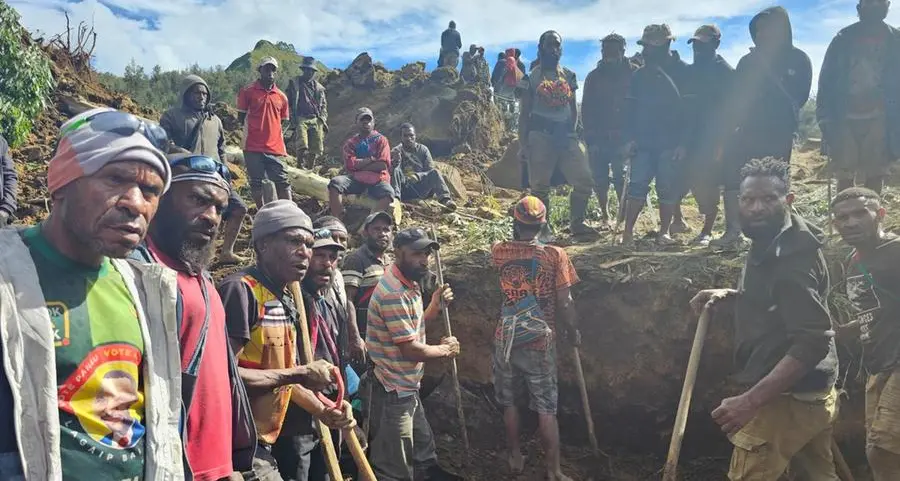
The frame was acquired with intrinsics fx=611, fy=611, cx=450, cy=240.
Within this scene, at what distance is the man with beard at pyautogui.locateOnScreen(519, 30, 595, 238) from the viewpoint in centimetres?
706

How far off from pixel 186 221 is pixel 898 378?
396 centimetres

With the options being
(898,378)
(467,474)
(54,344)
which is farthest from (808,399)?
(54,344)

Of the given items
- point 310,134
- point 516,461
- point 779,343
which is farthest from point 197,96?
point 779,343

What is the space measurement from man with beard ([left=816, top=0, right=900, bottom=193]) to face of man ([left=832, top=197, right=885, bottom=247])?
259 centimetres

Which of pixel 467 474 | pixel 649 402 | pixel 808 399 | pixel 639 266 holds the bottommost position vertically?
pixel 467 474

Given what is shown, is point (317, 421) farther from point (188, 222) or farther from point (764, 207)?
point (764, 207)

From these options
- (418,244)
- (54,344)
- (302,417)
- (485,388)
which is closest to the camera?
(54,344)

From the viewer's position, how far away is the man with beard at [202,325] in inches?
86.3

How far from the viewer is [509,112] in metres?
17.5

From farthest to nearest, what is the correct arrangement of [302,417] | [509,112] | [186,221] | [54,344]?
[509,112] → [302,417] → [186,221] → [54,344]

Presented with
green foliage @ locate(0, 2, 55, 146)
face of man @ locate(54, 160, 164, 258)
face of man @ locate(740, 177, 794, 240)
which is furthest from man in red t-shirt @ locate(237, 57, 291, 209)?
face of man @ locate(54, 160, 164, 258)

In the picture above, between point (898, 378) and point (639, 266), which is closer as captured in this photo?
point (898, 378)

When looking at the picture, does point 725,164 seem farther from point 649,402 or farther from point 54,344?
point 54,344

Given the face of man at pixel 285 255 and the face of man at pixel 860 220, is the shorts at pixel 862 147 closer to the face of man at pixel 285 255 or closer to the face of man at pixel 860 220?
the face of man at pixel 860 220
